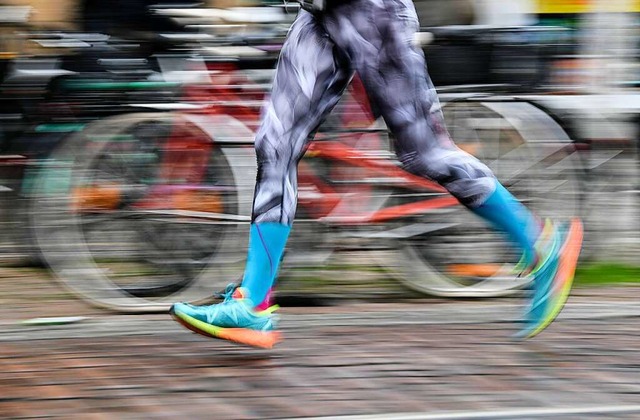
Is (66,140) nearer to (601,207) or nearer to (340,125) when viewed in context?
(340,125)

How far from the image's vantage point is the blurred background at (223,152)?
15.4ft

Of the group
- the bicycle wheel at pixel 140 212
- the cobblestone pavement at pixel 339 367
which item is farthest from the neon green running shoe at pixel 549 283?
the bicycle wheel at pixel 140 212

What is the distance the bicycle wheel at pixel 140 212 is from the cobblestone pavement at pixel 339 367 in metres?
0.17

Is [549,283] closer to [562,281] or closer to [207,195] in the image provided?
[562,281]

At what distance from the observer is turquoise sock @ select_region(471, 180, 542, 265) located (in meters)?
4.04

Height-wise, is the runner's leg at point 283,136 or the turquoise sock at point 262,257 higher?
the runner's leg at point 283,136

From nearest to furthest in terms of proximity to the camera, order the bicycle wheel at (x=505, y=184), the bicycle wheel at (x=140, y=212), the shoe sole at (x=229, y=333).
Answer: the shoe sole at (x=229, y=333) < the bicycle wheel at (x=140, y=212) < the bicycle wheel at (x=505, y=184)

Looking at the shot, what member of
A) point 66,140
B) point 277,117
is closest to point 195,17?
point 66,140

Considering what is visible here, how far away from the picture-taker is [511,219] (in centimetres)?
405

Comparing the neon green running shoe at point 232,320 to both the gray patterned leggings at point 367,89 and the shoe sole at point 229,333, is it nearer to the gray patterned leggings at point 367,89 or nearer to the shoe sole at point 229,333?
the shoe sole at point 229,333

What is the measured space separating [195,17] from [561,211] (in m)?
1.74

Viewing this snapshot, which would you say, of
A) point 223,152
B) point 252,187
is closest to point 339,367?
point 252,187

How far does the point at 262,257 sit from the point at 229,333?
0.28 m

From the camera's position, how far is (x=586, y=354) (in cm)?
414
